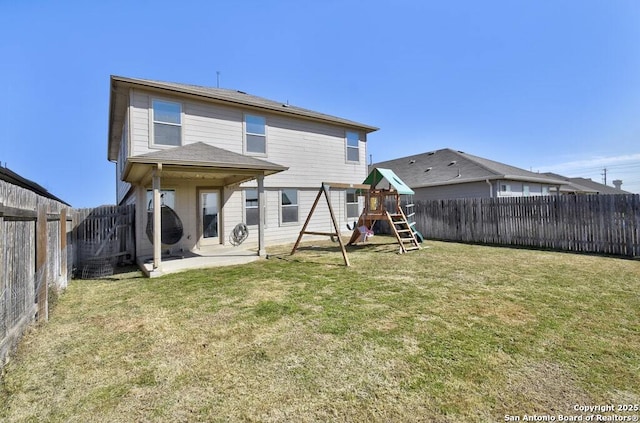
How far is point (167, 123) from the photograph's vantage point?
8828 millimetres

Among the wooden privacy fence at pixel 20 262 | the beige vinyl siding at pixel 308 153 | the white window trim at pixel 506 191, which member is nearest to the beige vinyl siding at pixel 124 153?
the wooden privacy fence at pixel 20 262

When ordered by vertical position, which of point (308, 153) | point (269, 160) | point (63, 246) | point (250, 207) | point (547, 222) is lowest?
point (63, 246)

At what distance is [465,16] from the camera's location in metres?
8.91

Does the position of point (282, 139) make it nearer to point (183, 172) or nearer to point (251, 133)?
point (251, 133)

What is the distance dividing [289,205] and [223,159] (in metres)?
4.62

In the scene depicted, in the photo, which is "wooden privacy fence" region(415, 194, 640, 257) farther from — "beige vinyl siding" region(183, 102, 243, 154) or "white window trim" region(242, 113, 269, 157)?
"beige vinyl siding" region(183, 102, 243, 154)

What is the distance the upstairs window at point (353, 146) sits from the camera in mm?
13349

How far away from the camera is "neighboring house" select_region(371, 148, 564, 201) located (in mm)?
15414

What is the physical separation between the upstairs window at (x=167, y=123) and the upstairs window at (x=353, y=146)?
285 inches

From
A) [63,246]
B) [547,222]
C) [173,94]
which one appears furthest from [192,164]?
[547,222]

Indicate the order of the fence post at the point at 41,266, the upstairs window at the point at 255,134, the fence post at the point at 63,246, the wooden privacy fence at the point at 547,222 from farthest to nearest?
the upstairs window at the point at 255,134 → the wooden privacy fence at the point at 547,222 → the fence post at the point at 63,246 → the fence post at the point at 41,266

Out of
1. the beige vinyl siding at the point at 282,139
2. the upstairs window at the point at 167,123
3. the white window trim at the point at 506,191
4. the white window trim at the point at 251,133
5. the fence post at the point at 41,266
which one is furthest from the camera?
the white window trim at the point at 506,191

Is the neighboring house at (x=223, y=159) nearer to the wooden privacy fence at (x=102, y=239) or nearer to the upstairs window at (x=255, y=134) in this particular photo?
the upstairs window at (x=255, y=134)

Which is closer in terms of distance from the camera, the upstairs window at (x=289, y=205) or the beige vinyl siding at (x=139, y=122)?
the beige vinyl siding at (x=139, y=122)
